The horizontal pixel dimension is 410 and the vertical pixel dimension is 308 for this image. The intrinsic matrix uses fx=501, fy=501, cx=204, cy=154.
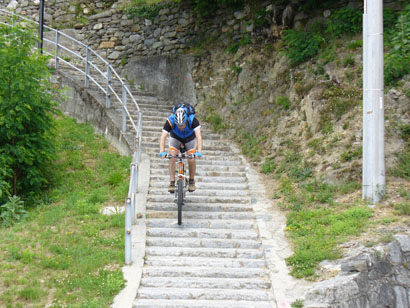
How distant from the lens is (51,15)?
758 inches

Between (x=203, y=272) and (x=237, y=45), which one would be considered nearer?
(x=203, y=272)

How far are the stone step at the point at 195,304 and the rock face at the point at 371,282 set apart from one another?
2.21 feet

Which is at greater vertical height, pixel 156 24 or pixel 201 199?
pixel 156 24

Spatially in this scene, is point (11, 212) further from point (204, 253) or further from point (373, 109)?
point (373, 109)

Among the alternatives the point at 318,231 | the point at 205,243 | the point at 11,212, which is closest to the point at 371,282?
the point at 318,231

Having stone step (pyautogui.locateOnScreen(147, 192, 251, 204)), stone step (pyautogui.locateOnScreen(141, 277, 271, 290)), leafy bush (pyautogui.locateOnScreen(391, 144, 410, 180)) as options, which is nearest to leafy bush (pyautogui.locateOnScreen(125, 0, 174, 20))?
stone step (pyautogui.locateOnScreen(147, 192, 251, 204))

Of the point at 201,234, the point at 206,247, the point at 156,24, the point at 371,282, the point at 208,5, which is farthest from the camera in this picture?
the point at 156,24

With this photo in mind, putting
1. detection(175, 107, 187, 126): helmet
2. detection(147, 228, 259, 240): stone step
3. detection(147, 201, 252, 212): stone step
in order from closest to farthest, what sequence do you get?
detection(147, 228, 259, 240): stone step, detection(175, 107, 187, 126): helmet, detection(147, 201, 252, 212): stone step

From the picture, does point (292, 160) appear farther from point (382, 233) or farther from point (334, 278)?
point (334, 278)

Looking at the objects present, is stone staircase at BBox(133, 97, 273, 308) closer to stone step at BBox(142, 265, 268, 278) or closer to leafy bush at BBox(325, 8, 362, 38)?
stone step at BBox(142, 265, 268, 278)

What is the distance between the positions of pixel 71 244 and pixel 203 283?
7.10ft

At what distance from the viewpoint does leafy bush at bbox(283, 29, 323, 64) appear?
467 inches

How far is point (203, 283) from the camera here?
6.65 metres

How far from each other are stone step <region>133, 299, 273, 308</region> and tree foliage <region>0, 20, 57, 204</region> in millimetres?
4248
